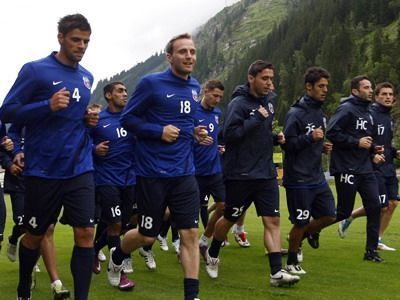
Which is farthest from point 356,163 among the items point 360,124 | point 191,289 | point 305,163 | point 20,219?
point 20,219

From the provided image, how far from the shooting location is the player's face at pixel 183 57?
615 cm

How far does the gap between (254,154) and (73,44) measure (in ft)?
9.12

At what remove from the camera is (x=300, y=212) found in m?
7.86

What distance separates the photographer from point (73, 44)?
5.52m

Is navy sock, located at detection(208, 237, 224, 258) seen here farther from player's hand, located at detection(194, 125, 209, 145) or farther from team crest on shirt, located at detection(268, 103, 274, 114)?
player's hand, located at detection(194, 125, 209, 145)

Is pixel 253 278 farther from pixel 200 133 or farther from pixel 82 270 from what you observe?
pixel 82 270

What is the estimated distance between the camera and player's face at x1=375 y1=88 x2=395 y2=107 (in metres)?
9.79

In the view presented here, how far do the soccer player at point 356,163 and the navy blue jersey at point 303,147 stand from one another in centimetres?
74

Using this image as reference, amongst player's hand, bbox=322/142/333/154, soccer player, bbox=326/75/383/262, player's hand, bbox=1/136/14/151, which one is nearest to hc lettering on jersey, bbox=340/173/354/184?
soccer player, bbox=326/75/383/262

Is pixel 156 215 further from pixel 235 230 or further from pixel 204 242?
pixel 235 230

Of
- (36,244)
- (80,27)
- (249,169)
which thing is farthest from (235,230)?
(80,27)

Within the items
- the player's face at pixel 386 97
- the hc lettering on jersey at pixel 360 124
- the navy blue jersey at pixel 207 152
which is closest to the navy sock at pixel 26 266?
the navy blue jersey at pixel 207 152

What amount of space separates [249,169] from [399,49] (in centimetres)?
10185

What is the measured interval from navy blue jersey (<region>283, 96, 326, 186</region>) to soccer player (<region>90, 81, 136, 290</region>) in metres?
2.15
